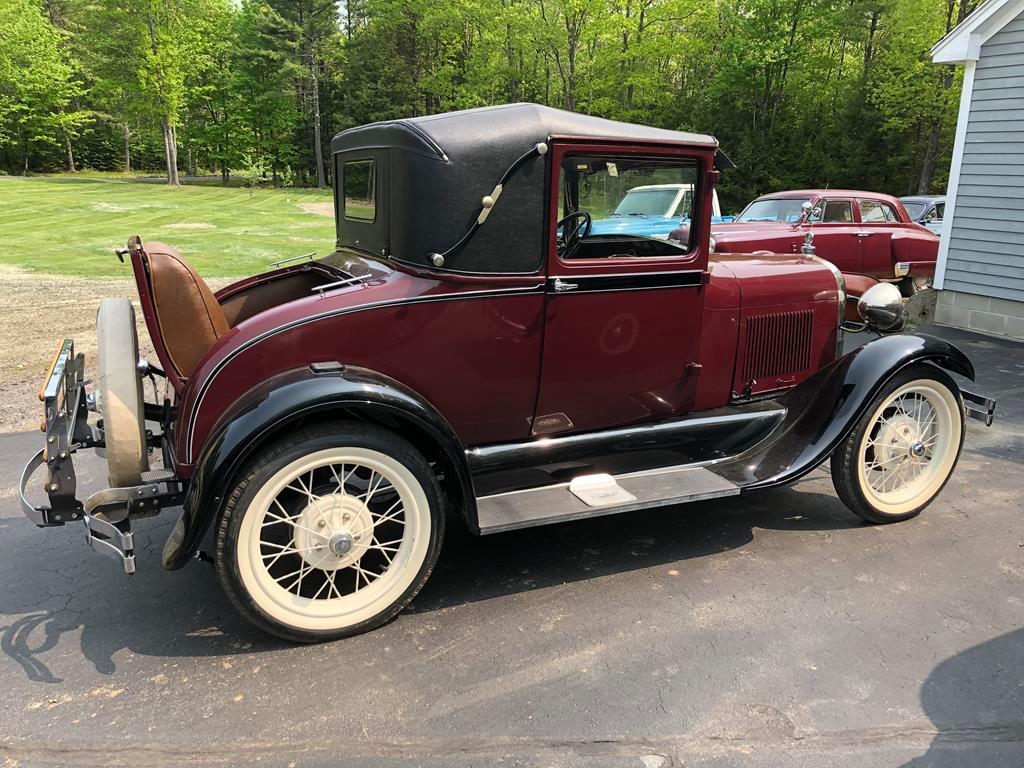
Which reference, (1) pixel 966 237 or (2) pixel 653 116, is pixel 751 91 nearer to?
(2) pixel 653 116

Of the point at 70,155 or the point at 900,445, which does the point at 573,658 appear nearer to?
the point at 900,445

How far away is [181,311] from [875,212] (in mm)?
11264

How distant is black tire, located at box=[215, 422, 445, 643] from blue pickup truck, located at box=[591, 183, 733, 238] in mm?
A: 1523

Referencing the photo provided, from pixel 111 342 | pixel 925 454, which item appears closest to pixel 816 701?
pixel 925 454

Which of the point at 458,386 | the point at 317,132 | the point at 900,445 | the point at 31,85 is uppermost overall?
the point at 31,85

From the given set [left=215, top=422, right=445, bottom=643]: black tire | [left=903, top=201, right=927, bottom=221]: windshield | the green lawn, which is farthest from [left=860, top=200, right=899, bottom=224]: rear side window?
[left=215, top=422, right=445, bottom=643]: black tire

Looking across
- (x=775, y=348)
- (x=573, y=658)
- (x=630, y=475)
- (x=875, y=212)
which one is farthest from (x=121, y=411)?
(x=875, y=212)

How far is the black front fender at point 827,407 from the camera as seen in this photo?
3.61 metres

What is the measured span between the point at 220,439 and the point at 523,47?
36.9 metres

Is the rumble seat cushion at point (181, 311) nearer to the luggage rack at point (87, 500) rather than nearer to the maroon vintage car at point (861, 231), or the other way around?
the luggage rack at point (87, 500)

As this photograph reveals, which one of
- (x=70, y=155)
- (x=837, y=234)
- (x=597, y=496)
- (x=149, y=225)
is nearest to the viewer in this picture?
(x=597, y=496)

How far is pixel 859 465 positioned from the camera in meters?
3.75

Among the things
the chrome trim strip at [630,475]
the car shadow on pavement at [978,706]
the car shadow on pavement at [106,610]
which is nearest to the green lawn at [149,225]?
the car shadow on pavement at [106,610]

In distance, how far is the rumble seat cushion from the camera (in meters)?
3.01
